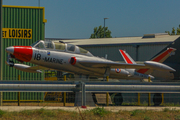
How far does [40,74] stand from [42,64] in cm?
225

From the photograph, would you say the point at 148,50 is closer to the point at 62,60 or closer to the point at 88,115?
the point at 62,60

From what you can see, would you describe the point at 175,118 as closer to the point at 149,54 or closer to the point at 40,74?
the point at 40,74

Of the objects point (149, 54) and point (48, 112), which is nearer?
point (48, 112)

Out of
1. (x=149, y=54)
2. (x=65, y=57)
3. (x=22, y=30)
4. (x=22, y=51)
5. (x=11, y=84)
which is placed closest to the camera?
(x=11, y=84)

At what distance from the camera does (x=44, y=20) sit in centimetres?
1720

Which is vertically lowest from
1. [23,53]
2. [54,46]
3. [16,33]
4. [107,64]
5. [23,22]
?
[107,64]

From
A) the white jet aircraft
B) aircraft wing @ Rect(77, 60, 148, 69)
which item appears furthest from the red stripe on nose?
aircraft wing @ Rect(77, 60, 148, 69)

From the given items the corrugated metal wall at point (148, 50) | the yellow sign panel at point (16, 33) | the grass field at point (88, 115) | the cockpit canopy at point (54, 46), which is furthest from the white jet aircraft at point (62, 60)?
the corrugated metal wall at point (148, 50)

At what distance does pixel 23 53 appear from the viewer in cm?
1442

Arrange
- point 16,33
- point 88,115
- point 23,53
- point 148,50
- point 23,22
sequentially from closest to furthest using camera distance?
1. point 88,115
2. point 23,53
3. point 16,33
4. point 23,22
5. point 148,50

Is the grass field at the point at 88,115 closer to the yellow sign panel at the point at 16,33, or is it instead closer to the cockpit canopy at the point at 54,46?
the cockpit canopy at the point at 54,46

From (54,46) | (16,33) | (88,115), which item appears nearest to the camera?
(88,115)

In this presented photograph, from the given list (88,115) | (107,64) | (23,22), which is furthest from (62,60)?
(88,115)

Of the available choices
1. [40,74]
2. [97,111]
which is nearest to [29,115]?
[97,111]
